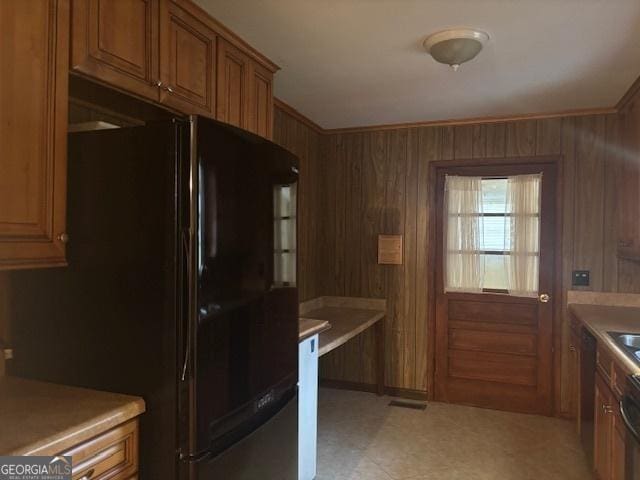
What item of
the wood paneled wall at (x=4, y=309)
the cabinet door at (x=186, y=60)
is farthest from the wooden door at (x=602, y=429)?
the wood paneled wall at (x=4, y=309)

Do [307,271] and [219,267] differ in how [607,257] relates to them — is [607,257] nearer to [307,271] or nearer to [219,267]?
[307,271]

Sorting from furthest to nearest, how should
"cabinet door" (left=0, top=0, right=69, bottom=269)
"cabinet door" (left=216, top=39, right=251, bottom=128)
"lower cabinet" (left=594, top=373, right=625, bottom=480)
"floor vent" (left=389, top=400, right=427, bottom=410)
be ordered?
"floor vent" (left=389, top=400, right=427, bottom=410) → "cabinet door" (left=216, top=39, right=251, bottom=128) → "lower cabinet" (left=594, top=373, right=625, bottom=480) → "cabinet door" (left=0, top=0, right=69, bottom=269)

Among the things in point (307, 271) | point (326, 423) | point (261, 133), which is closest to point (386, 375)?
point (326, 423)

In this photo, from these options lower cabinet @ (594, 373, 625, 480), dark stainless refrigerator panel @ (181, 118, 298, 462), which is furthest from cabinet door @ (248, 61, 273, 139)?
lower cabinet @ (594, 373, 625, 480)

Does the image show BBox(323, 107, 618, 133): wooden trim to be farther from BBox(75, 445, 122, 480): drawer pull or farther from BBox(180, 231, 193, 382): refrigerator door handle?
BBox(75, 445, 122, 480): drawer pull

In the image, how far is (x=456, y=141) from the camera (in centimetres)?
385

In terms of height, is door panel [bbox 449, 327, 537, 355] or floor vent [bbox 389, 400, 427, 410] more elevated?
door panel [bbox 449, 327, 537, 355]

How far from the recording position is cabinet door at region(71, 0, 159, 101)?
56.2 inches

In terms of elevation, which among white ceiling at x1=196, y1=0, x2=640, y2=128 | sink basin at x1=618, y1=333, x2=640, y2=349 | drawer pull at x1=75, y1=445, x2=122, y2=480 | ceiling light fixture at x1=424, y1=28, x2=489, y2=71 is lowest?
drawer pull at x1=75, y1=445, x2=122, y2=480

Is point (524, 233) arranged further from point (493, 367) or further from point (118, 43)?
point (118, 43)

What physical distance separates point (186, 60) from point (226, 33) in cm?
35

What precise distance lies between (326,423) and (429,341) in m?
1.14

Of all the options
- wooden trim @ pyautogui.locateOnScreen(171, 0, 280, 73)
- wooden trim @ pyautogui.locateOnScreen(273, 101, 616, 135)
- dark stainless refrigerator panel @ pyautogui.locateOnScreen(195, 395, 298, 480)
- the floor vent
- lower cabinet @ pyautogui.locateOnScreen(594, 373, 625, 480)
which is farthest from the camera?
the floor vent

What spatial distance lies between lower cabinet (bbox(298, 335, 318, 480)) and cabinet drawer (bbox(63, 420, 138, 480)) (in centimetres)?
101
